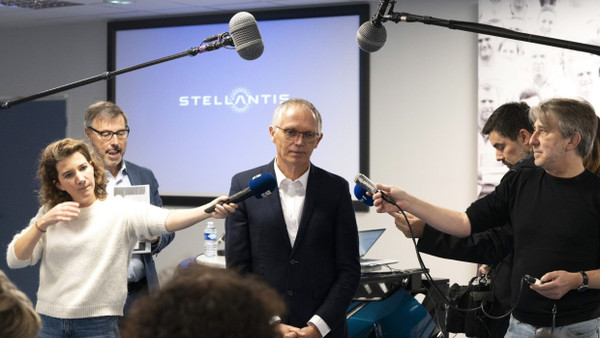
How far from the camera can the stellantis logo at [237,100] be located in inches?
260

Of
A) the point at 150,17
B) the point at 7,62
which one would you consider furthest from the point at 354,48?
the point at 7,62

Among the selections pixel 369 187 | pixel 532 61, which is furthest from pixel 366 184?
pixel 532 61

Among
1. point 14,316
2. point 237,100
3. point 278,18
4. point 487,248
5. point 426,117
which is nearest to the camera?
point 14,316

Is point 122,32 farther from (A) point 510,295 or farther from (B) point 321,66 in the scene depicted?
(A) point 510,295

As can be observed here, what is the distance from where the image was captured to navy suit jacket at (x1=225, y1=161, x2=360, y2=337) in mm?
2875

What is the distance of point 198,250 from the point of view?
6922mm

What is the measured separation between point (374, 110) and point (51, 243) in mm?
3751

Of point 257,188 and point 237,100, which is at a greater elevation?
point 237,100

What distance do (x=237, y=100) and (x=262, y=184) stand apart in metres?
4.08

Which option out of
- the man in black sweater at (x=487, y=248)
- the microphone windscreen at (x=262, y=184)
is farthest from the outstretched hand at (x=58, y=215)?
the man in black sweater at (x=487, y=248)

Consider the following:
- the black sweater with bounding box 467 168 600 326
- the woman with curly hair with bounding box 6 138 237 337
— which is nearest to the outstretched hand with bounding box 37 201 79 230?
the woman with curly hair with bounding box 6 138 237 337

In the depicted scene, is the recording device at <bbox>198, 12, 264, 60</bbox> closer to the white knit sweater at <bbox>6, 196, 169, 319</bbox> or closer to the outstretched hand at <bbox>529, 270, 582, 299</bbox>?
the white knit sweater at <bbox>6, 196, 169, 319</bbox>

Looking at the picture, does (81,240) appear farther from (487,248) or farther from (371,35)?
(487,248)

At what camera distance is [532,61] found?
570 cm
